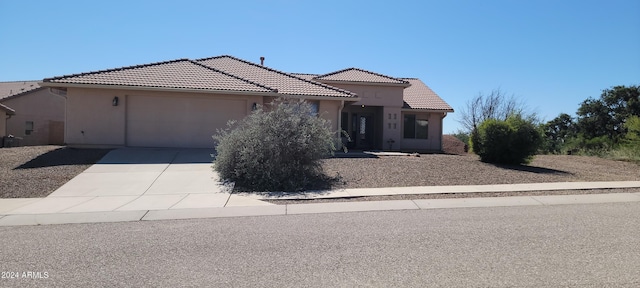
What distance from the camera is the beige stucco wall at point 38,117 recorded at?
91.5 feet

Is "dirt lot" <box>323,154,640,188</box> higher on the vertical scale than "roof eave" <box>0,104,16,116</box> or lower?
lower

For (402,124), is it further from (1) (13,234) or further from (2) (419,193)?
(1) (13,234)

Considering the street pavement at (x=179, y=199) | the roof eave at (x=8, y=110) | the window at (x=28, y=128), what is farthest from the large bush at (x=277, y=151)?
the window at (x=28, y=128)

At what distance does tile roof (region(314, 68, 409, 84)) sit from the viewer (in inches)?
868

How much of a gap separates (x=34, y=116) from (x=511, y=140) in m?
33.3

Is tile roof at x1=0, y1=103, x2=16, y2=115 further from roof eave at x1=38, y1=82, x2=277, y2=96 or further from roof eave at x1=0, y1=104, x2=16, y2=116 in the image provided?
roof eave at x1=38, y1=82, x2=277, y2=96

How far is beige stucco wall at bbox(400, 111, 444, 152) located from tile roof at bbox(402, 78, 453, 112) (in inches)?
19.5

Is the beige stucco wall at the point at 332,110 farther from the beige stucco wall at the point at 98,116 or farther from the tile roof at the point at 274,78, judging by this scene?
the beige stucco wall at the point at 98,116

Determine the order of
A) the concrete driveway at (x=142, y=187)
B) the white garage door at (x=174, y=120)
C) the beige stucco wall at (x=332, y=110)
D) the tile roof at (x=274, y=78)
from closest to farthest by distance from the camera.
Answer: the concrete driveway at (x=142, y=187)
the white garage door at (x=174, y=120)
the tile roof at (x=274, y=78)
the beige stucco wall at (x=332, y=110)

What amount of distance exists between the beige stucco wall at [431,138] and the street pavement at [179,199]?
11.9m

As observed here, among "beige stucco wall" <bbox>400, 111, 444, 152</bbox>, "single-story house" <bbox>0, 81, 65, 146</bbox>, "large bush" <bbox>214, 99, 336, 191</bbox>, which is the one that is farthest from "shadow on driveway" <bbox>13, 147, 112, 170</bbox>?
"beige stucco wall" <bbox>400, 111, 444, 152</bbox>

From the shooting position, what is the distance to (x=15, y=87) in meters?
33.5

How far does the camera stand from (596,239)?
562 cm

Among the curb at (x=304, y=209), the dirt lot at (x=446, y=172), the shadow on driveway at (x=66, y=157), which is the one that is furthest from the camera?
the shadow on driveway at (x=66, y=157)
